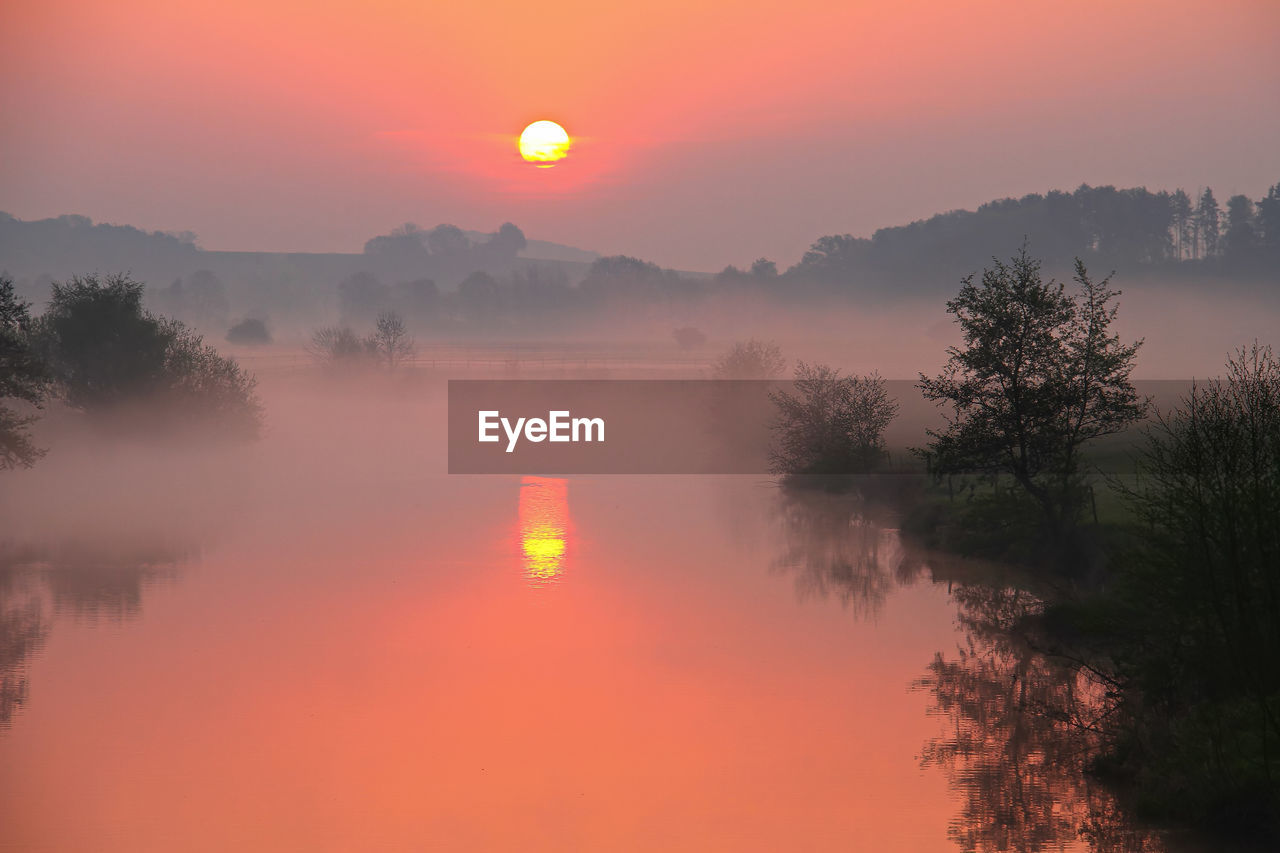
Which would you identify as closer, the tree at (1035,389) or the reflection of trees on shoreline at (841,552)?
the tree at (1035,389)

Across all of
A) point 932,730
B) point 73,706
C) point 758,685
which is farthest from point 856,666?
point 73,706

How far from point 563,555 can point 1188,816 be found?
3974cm

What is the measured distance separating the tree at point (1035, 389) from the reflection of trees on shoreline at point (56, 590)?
3295 centimetres

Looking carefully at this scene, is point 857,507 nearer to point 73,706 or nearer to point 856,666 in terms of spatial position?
point 856,666

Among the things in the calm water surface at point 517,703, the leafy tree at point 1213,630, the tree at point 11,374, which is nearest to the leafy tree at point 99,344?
the tree at point 11,374

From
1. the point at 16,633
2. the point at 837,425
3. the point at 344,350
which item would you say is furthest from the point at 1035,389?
the point at 344,350

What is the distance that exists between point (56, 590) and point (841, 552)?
35.8m

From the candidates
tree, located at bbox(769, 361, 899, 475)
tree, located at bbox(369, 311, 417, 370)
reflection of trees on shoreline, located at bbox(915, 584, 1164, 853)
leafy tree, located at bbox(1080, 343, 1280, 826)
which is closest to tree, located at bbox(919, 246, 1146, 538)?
reflection of trees on shoreline, located at bbox(915, 584, 1164, 853)

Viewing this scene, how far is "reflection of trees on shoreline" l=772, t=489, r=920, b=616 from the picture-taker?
49500mm

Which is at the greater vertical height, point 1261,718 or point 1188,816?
point 1261,718

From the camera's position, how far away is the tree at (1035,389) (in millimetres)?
45000

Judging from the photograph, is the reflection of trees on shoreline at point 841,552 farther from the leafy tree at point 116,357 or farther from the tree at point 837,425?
the leafy tree at point 116,357

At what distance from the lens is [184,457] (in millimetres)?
92125

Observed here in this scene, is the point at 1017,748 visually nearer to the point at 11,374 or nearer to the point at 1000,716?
the point at 1000,716
